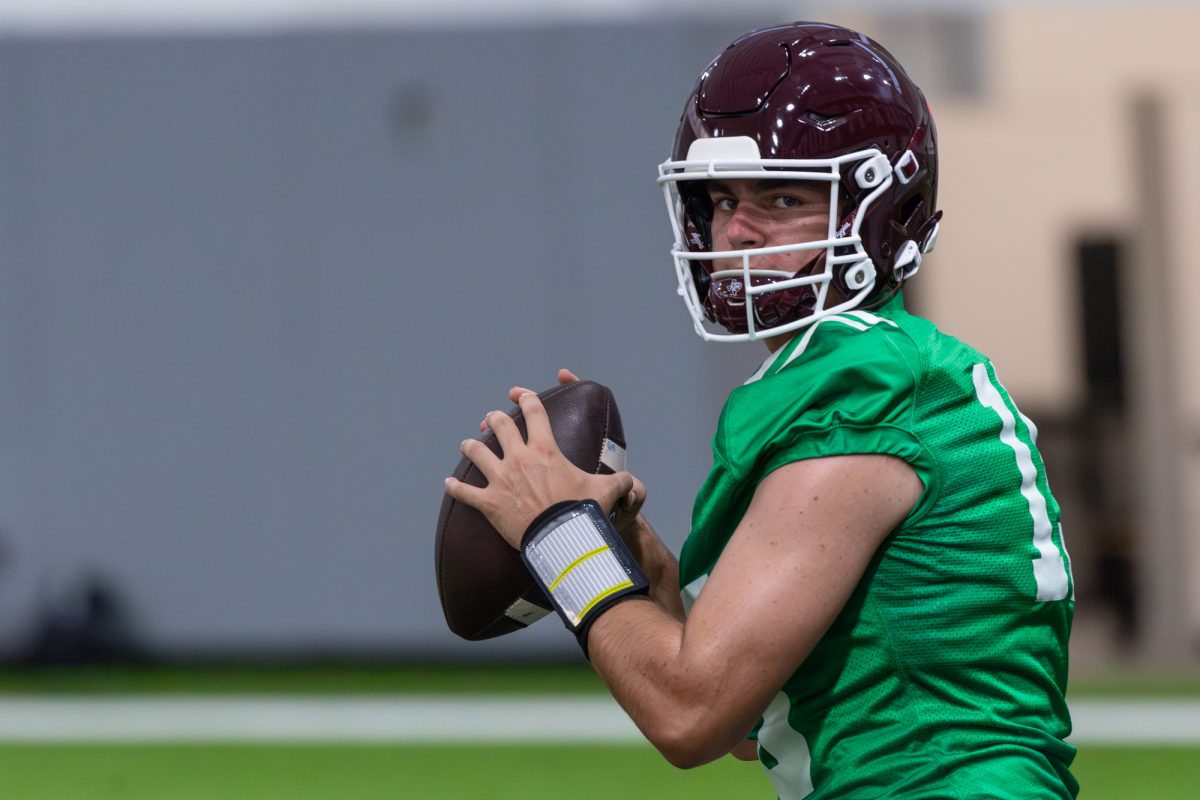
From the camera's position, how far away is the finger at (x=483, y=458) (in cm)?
160

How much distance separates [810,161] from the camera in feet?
5.08

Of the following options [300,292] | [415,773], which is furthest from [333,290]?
[415,773]

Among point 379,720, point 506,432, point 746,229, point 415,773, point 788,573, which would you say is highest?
point 746,229

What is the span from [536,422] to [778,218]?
0.34 m

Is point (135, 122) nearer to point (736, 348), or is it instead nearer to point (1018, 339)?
point (736, 348)

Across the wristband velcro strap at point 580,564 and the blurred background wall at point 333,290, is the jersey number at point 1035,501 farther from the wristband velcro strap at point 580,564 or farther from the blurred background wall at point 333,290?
the blurred background wall at point 333,290

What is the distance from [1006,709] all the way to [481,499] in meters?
0.57

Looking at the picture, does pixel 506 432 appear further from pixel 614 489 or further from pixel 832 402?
pixel 832 402

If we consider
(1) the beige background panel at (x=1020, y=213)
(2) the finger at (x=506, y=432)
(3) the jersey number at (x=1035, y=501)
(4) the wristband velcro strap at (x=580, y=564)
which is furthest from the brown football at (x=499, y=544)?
(1) the beige background panel at (x=1020, y=213)

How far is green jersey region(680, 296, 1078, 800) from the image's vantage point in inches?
55.4

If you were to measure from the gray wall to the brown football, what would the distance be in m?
6.73

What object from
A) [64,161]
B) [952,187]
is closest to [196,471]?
[64,161]

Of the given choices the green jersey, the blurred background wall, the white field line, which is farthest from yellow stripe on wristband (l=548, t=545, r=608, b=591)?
the blurred background wall

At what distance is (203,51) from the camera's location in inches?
342
